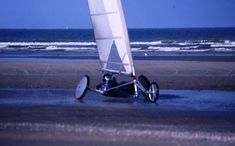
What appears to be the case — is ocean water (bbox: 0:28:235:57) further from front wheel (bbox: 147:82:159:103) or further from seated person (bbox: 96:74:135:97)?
front wheel (bbox: 147:82:159:103)

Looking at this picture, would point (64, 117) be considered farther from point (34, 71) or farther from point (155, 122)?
point (34, 71)

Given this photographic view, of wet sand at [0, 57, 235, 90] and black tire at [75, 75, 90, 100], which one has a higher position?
black tire at [75, 75, 90, 100]

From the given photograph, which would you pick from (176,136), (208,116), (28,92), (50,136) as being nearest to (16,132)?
(50,136)

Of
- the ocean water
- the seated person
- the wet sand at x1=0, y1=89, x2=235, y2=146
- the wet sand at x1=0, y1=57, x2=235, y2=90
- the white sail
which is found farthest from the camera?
the ocean water

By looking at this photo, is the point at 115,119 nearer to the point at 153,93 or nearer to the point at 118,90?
the point at 153,93

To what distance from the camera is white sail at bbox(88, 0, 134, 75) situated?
14379 mm

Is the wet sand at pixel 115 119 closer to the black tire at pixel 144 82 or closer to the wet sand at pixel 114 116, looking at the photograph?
the wet sand at pixel 114 116

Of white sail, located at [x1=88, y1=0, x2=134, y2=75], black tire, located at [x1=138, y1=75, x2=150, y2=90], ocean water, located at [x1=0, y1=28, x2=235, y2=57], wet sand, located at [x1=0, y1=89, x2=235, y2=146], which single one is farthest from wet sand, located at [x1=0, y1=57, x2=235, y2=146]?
ocean water, located at [x1=0, y1=28, x2=235, y2=57]

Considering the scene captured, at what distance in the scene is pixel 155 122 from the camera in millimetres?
10695

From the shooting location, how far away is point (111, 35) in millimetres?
14789

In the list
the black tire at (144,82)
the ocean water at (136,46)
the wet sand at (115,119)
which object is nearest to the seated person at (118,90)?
the wet sand at (115,119)

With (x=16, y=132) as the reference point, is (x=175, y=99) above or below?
below

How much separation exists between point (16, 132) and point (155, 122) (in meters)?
2.77

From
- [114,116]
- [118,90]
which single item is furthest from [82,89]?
[114,116]
